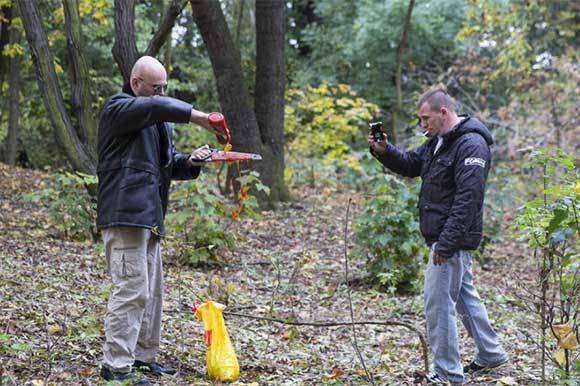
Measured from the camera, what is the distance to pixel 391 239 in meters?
7.45

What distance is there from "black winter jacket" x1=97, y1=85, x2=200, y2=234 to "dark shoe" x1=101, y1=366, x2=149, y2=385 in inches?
32.8

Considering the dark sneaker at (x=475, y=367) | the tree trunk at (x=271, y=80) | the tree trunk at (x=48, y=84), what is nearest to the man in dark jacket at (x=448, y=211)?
the dark sneaker at (x=475, y=367)

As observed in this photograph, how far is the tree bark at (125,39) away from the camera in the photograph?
25.2 feet

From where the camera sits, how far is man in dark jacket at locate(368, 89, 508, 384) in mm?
4309

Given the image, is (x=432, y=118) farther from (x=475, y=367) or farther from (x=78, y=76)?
(x=78, y=76)

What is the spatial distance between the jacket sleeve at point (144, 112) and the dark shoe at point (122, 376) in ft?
4.45

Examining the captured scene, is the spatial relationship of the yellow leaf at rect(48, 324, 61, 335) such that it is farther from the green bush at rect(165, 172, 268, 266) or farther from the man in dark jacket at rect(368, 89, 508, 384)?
the green bush at rect(165, 172, 268, 266)

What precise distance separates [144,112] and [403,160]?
1.98 metres

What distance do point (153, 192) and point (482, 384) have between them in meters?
2.51

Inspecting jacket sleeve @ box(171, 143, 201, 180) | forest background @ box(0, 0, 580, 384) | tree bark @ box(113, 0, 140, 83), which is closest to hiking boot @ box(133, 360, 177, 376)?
forest background @ box(0, 0, 580, 384)

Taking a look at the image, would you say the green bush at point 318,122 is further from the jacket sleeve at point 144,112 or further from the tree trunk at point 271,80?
the jacket sleeve at point 144,112

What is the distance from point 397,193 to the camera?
7.71 meters

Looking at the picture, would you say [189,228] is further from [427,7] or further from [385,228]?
[427,7]

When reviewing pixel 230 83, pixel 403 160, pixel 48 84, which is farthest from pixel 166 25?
pixel 403 160
